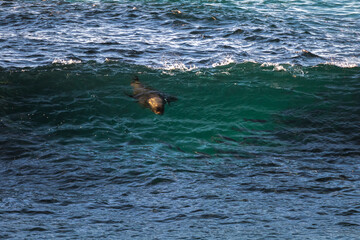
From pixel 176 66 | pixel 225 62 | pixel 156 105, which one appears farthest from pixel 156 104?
pixel 225 62

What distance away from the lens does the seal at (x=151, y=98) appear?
995 cm

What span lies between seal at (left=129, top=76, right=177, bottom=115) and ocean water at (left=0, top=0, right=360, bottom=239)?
21 cm

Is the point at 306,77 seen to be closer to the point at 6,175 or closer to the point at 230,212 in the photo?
the point at 230,212

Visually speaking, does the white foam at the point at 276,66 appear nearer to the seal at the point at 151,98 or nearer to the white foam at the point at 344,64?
the white foam at the point at 344,64

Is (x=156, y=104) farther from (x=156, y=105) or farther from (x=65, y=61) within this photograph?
(x=65, y=61)

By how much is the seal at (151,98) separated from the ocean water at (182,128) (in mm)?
210

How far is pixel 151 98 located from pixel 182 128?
108 cm

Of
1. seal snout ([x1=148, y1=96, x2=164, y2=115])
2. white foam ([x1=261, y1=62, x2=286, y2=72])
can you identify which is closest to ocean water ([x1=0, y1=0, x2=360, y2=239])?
white foam ([x1=261, y1=62, x2=286, y2=72])

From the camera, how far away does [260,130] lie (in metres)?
9.25

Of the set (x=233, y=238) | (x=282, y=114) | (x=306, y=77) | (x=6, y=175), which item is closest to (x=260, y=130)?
(x=282, y=114)

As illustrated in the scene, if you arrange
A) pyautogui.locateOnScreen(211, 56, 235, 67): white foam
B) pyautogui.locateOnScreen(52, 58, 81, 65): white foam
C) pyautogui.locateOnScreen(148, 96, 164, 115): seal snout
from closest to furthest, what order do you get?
pyautogui.locateOnScreen(148, 96, 164, 115): seal snout → pyautogui.locateOnScreen(211, 56, 235, 67): white foam → pyautogui.locateOnScreen(52, 58, 81, 65): white foam

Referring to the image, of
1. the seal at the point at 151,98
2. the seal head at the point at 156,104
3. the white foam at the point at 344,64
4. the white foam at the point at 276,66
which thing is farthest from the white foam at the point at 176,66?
the white foam at the point at 344,64

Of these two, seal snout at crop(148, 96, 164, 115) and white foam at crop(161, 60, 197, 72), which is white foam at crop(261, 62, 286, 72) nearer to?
white foam at crop(161, 60, 197, 72)

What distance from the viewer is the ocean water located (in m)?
5.81
